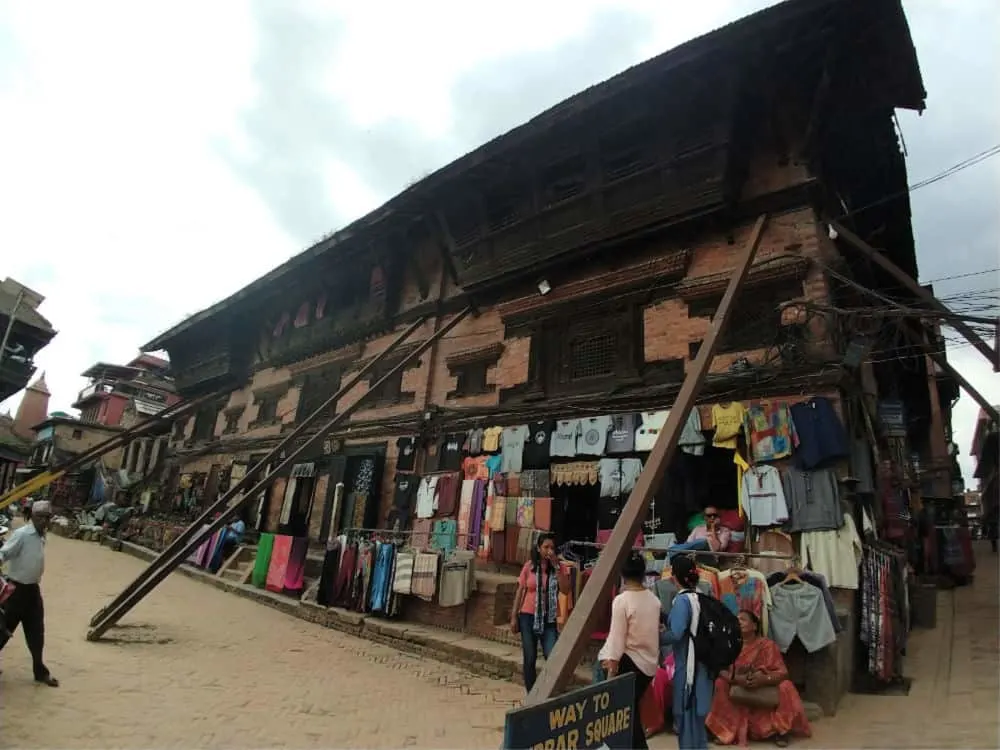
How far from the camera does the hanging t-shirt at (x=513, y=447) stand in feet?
35.8

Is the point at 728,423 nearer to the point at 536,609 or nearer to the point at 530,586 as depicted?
the point at 530,586

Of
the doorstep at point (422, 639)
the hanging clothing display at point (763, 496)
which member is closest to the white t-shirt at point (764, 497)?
the hanging clothing display at point (763, 496)

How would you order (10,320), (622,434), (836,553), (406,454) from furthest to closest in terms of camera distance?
(10,320)
(406,454)
(622,434)
(836,553)

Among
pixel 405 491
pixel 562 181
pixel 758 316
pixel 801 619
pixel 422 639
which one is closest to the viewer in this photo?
pixel 801 619

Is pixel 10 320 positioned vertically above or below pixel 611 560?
above

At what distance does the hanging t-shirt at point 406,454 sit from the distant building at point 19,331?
1057 cm

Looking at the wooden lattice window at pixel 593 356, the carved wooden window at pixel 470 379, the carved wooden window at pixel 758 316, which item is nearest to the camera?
the carved wooden window at pixel 758 316

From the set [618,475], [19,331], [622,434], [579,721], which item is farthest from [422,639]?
[19,331]

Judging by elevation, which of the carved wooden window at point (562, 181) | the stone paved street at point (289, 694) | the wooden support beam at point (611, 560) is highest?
the carved wooden window at point (562, 181)

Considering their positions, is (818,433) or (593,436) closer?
(818,433)

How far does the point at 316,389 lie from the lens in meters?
18.2

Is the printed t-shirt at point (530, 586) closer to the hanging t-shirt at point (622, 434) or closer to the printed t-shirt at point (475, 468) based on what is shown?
the hanging t-shirt at point (622, 434)

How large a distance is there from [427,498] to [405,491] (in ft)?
3.09

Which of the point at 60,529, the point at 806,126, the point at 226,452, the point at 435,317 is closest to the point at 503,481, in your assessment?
the point at 435,317
